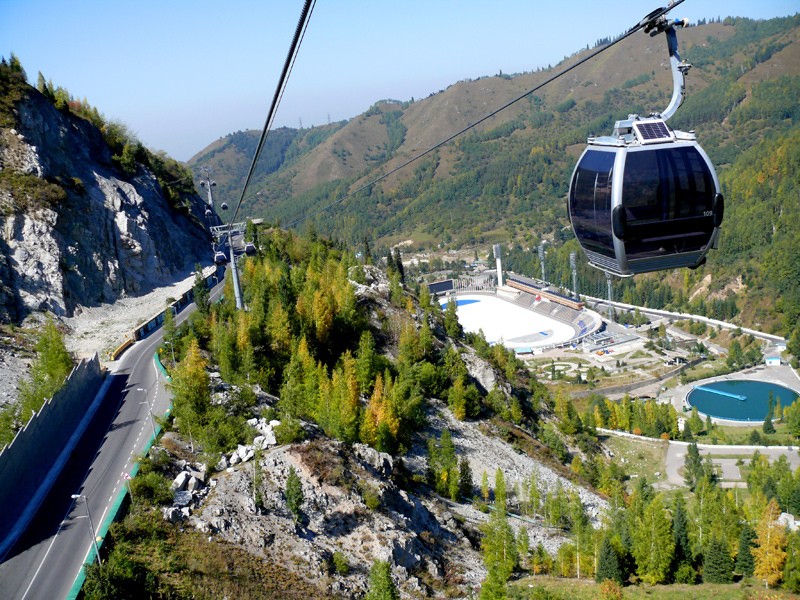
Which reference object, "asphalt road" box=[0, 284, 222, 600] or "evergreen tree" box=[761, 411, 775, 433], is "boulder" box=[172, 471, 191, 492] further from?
"evergreen tree" box=[761, 411, 775, 433]

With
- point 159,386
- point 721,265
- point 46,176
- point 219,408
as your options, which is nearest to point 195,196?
point 46,176

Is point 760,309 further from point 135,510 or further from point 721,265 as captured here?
point 135,510

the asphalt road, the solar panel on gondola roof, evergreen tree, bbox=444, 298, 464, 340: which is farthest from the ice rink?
the solar panel on gondola roof

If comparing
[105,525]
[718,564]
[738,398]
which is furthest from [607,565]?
[738,398]

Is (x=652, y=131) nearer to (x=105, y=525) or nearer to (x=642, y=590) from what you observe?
(x=105, y=525)

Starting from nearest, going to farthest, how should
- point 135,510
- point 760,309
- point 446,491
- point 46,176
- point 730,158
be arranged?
point 135,510, point 446,491, point 46,176, point 760,309, point 730,158

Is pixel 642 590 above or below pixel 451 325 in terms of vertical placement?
below
